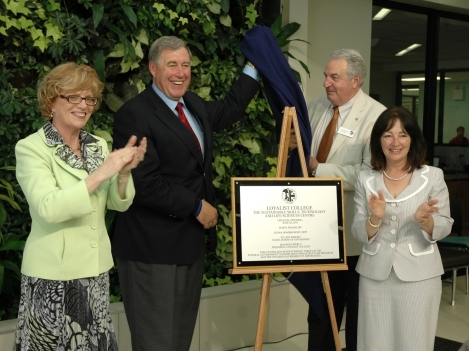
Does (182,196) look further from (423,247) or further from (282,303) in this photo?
(282,303)

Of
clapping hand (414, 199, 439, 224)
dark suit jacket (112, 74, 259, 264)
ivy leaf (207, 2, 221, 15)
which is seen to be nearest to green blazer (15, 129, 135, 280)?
dark suit jacket (112, 74, 259, 264)

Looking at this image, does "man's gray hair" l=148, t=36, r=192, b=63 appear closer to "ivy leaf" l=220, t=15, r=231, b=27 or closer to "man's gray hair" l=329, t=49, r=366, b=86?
"man's gray hair" l=329, t=49, r=366, b=86

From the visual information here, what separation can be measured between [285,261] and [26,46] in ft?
6.60

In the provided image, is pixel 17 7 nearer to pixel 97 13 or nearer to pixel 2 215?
pixel 97 13

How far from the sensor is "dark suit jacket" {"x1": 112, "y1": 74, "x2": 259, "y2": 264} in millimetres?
2859

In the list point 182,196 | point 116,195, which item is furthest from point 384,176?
point 116,195

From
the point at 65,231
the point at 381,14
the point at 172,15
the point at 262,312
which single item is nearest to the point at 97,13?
the point at 172,15

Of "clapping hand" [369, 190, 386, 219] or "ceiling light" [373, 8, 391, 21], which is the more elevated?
"ceiling light" [373, 8, 391, 21]

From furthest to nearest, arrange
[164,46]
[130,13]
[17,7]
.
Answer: [130,13]
[17,7]
[164,46]

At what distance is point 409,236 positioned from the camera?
9.31 feet

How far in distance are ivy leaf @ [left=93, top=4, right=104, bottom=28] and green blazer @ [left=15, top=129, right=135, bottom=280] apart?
160cm

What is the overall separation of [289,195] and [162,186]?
23.7 inches

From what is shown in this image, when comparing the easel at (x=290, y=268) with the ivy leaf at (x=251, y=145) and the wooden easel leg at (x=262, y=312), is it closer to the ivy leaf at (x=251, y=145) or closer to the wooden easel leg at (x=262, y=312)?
the wooden easel leg at (x=262, y=312)

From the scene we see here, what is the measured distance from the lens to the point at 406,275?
110 inches
